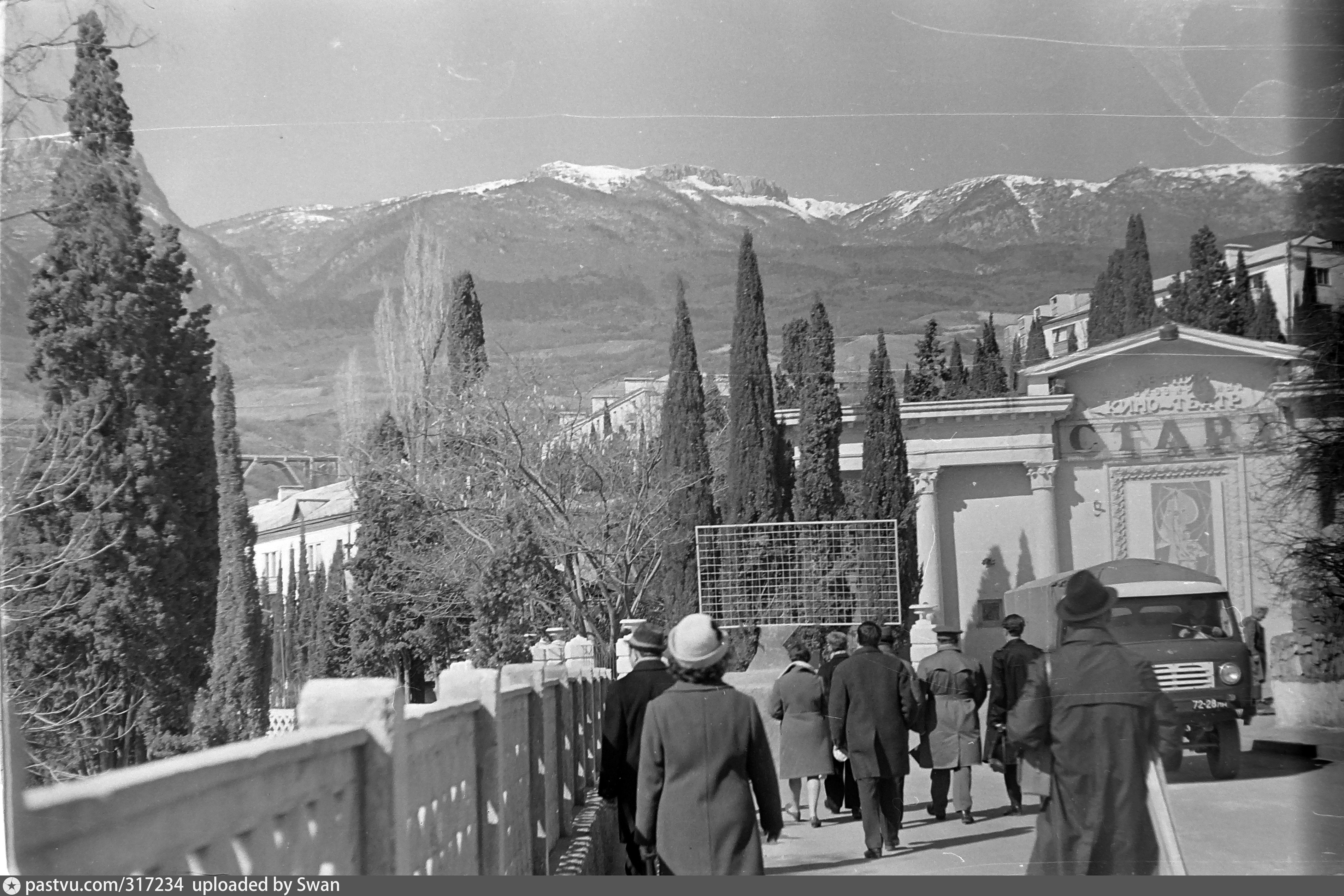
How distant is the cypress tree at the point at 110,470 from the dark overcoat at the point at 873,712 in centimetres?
358

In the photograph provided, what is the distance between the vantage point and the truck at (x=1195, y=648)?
5.64m

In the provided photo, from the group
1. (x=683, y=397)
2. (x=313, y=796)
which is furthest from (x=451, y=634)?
(x=313, y=796)

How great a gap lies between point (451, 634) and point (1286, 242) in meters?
11.5

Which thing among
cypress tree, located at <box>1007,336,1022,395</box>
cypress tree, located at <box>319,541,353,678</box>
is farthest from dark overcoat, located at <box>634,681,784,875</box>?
cypress tree, located at <box>319,541,353,678</box>

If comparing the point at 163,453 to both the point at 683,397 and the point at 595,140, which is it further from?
the point at 683,397

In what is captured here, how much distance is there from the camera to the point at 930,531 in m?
9.20

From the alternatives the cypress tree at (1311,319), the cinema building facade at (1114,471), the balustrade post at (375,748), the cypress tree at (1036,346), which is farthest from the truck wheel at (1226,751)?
the balustrade post at (375,748)

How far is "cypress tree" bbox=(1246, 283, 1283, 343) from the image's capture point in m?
6.29

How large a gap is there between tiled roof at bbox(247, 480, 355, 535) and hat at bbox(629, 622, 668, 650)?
713cm

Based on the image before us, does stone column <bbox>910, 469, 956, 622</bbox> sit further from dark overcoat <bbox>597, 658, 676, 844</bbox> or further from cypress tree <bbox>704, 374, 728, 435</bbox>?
dark overcoat <bbox>597, 658, 676, 844</bbox>

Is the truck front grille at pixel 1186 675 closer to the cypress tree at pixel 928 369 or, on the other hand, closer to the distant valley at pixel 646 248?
the distant valley at pixel 646 248

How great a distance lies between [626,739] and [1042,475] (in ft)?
15.4

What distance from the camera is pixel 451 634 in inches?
595

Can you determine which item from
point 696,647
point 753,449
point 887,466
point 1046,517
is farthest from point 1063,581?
point 696,647
